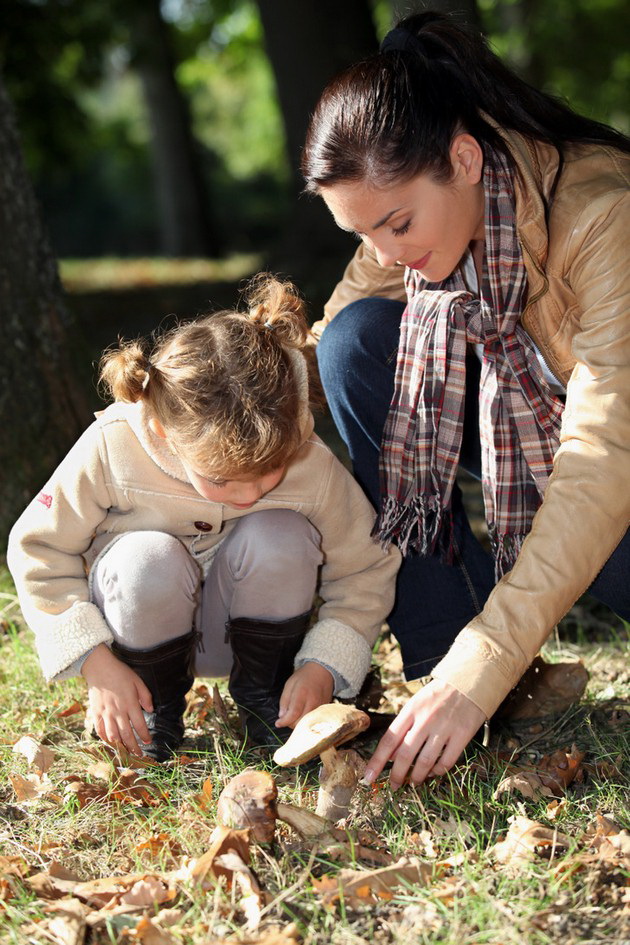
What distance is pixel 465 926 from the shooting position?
179 cm

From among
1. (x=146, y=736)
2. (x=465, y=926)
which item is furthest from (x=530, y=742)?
(x=146, y=736)

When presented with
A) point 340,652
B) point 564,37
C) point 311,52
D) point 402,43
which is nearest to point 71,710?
point 340,652

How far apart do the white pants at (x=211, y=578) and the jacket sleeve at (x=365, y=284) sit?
0.73 meters

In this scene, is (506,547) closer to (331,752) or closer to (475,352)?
(475,352)

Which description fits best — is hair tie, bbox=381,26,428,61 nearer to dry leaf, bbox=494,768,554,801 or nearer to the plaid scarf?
the plaid scarf

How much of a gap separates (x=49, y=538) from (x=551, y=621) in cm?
121

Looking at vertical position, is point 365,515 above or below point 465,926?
above

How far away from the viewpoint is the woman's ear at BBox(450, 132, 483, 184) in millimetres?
2293

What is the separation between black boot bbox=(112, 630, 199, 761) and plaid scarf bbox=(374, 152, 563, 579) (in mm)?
608

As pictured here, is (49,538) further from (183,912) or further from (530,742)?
(530,742)

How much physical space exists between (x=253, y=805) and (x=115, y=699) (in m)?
0.53

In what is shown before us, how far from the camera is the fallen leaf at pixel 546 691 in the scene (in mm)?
2650

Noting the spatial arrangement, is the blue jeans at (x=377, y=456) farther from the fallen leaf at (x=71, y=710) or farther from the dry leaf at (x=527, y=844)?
the fallen leaf at (x=71, y=710)

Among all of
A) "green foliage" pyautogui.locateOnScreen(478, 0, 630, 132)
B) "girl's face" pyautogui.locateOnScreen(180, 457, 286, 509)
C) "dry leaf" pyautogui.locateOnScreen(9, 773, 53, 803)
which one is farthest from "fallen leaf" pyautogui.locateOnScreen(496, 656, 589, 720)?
"green foliage" pyautogui.locateOnScreen(478, 0, 630, 132)
